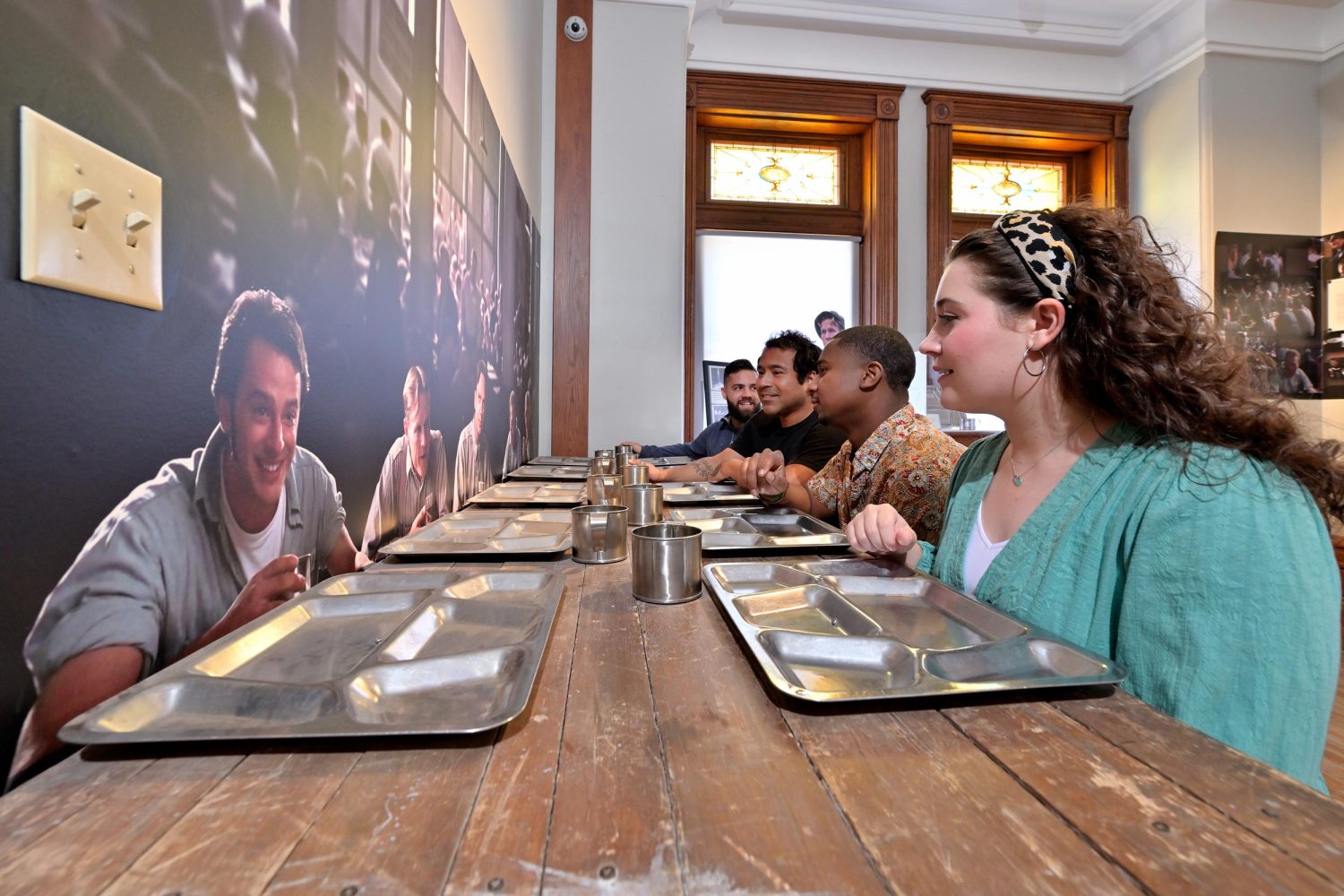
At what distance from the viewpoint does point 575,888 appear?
335mm

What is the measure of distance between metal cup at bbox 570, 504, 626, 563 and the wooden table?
531mm

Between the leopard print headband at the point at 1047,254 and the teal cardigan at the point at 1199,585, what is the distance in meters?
0.23

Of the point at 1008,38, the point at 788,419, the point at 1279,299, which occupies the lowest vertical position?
the point at 788,419

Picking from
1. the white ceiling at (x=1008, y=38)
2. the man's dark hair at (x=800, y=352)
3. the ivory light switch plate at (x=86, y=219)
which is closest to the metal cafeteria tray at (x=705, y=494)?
→ the man's dark hair at (x=800, y=352)

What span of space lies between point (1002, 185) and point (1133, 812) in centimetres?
544

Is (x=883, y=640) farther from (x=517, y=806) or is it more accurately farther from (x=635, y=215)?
(x=635, y=215)

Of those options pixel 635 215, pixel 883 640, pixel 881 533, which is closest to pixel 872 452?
pixel 881 533

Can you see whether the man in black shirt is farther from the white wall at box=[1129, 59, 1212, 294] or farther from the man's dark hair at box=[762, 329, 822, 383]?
the white wall at box=[1129, 59, 1212, 294]

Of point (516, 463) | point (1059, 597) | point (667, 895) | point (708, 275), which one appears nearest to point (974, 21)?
point (708, 275)

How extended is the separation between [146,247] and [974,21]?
518cm

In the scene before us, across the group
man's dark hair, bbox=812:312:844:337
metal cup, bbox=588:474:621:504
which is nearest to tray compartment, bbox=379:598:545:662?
metal cup, bbox=588:474:621:504

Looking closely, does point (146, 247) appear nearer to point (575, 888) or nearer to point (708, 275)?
point (575, 888)

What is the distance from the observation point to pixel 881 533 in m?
1.00

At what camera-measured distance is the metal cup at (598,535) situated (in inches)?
42.0
